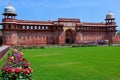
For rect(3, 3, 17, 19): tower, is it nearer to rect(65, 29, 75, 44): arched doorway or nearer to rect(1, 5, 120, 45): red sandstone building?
rect(1, 5, 120, 45): red sandstone building

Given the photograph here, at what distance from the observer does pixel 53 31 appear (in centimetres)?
4588

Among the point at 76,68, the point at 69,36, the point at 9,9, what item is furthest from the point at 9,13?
the point at 76,68

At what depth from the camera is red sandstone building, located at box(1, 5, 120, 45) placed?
138 ft

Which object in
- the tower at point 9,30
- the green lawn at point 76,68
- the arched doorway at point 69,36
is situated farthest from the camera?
the arched doorway at point 69,36

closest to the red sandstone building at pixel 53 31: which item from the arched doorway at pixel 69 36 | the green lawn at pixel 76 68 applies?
the arched doorway at pixel 69 36

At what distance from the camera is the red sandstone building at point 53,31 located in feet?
138

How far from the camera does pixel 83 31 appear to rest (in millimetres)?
48094

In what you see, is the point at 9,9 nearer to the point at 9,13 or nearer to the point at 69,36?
the point at 9,13

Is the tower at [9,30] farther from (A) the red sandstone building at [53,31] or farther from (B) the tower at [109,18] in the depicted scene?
(B) the tower at [109,18]

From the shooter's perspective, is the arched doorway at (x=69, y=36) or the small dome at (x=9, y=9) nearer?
the small dome at (x=9, y=9)

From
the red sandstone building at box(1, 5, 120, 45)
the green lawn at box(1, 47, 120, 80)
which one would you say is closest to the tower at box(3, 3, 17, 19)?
the red sandstone building at box(1, 5, 120, 45)

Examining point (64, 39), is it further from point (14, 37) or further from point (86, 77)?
point (86, 77)

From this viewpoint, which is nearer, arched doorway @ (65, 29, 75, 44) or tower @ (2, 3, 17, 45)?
tower @ (2, 3, 17, 45)

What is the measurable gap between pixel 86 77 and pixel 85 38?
40.3 m
